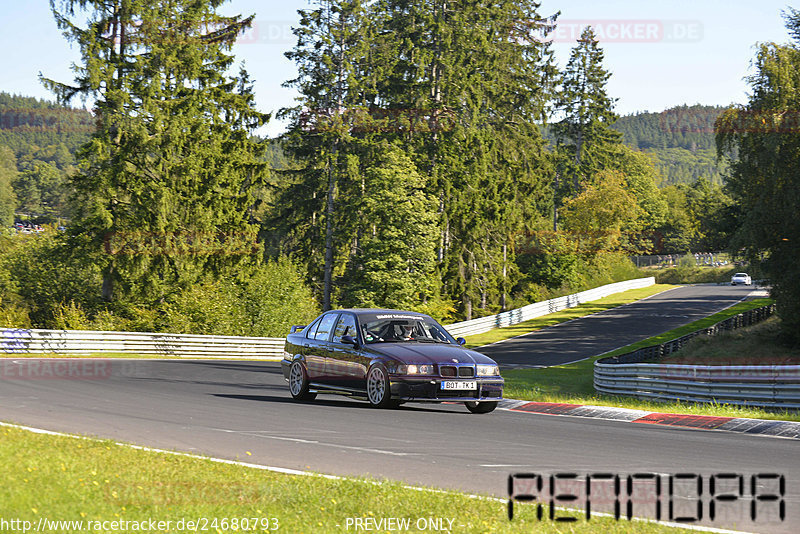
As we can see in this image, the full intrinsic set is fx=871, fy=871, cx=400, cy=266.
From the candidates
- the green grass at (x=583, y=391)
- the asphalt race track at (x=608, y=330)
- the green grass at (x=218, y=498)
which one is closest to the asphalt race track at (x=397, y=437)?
the green grass at (x=218, y=498)

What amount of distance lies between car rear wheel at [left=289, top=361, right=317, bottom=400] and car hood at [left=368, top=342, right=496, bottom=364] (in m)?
2.11

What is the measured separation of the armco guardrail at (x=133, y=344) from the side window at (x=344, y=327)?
18300 millimetres

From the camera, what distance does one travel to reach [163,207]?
43.3m

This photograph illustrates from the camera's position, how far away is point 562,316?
206 feet

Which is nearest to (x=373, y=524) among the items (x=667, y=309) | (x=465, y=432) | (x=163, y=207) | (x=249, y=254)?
(x=465, y=432)

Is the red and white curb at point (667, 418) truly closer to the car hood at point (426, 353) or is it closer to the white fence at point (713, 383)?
the car hood at point (426, 353)

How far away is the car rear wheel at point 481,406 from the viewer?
1529 centimetres

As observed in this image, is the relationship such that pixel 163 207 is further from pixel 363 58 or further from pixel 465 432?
pixel 465 432

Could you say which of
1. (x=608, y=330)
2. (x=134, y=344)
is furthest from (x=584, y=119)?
(x=134, y=344)

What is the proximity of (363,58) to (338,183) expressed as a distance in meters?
8.56

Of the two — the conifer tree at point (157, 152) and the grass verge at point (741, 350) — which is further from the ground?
the conifer tree at point (157, 152)

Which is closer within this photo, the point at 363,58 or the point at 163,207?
the point at 163,207

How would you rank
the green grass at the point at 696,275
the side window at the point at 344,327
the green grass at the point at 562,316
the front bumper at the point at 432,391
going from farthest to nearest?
the green grass at the point at 696,275 → the green grass at the point at 562,316 → the side window at the point at 344,327 → the front bumper at the point at 432,391

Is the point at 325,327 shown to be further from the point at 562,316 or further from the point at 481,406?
the point at 562,316
